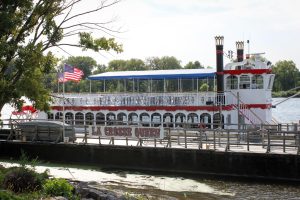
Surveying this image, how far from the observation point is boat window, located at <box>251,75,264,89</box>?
2878cm

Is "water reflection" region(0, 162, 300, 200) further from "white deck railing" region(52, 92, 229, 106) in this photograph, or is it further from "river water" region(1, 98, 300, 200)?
"white deck railing" region(52, 92, 229, 106)

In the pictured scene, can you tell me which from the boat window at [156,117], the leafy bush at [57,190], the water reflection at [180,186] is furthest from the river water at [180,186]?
the boat window at [156,117]

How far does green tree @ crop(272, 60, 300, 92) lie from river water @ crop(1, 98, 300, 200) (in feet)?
311

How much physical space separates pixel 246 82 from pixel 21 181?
19.6 meters

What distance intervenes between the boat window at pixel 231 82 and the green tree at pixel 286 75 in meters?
84.5

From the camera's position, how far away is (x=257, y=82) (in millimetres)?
28891

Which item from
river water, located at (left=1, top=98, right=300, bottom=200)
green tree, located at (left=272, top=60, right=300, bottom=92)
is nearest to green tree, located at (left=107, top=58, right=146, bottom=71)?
green tree, located at (left=272, top=60, right=300, bottom=92)

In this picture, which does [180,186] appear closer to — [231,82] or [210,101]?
[210,101]

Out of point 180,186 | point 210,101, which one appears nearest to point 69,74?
point 210,101

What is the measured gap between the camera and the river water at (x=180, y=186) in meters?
16.9

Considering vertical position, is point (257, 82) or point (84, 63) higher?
point (84, 63)

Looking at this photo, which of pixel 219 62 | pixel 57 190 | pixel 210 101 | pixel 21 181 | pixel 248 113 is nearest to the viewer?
pixel 57 190

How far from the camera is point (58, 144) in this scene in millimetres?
24281

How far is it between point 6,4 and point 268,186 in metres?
11.8
